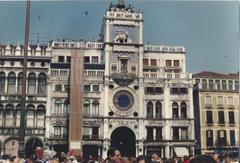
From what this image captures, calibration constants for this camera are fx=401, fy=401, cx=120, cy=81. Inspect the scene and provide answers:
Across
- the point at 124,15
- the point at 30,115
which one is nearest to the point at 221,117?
the point at 124,15

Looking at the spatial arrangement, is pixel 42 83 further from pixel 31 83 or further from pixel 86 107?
pixel 86 107

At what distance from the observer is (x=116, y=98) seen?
45.1 m

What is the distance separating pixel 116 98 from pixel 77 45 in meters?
8.05

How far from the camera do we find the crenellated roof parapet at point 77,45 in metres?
47.2

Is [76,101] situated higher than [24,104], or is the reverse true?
[76,101]

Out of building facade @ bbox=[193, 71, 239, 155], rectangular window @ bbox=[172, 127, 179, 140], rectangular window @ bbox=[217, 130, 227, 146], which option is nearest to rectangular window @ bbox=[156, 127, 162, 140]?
rectangular window @ bbox=[172, 127, 179, 140]

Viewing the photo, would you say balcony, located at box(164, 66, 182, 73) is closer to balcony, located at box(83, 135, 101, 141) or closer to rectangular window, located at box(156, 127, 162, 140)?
rectangular window, located at box(156, 127, 162, 140)

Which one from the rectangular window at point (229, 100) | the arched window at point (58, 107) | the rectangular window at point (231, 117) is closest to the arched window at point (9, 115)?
the arched window at point (58, 107)

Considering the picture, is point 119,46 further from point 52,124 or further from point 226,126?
point 226,126

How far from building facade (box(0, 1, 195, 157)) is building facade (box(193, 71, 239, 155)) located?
2.94 m

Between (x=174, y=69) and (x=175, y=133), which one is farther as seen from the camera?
(x=174, y=69)

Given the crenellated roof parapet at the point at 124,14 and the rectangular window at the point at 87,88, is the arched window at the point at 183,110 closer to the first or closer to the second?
the rectangular window at the point at 87,88

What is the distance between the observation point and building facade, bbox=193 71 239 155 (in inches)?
1869

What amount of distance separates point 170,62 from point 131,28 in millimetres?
6620
